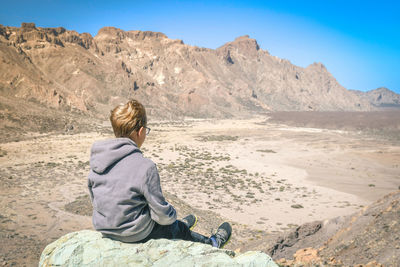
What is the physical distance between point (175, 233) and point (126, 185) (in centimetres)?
83

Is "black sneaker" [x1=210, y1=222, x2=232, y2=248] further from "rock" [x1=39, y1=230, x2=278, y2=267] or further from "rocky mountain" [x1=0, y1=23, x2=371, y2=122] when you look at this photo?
"rocky mountain" [x1=0, y1=23, x2=371, y2=122]

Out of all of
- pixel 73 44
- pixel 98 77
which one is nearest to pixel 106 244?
pixel 98 77

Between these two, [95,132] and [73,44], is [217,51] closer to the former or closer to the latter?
[73,44]

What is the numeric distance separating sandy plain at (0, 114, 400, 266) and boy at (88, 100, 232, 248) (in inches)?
191

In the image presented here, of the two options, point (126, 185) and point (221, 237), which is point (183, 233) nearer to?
point (221, 237)

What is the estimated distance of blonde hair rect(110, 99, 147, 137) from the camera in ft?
8.05

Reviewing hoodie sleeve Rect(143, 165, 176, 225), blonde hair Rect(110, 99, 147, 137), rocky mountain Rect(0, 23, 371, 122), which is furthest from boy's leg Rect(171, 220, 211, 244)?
rocky mountain Rect(0, 23, 371, 122)

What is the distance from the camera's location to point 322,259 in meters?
5.54

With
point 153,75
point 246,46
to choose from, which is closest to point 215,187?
point 153,75

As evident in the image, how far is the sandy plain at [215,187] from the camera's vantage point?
30.0 feet


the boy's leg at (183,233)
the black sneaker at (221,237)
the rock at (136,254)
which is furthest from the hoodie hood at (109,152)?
the black sneaker at (221,237)

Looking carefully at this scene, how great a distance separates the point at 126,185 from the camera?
227 cm

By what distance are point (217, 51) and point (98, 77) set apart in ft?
330

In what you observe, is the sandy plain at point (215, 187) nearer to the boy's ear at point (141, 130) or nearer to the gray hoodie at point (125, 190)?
the gray hoodie at point (125, 190)
